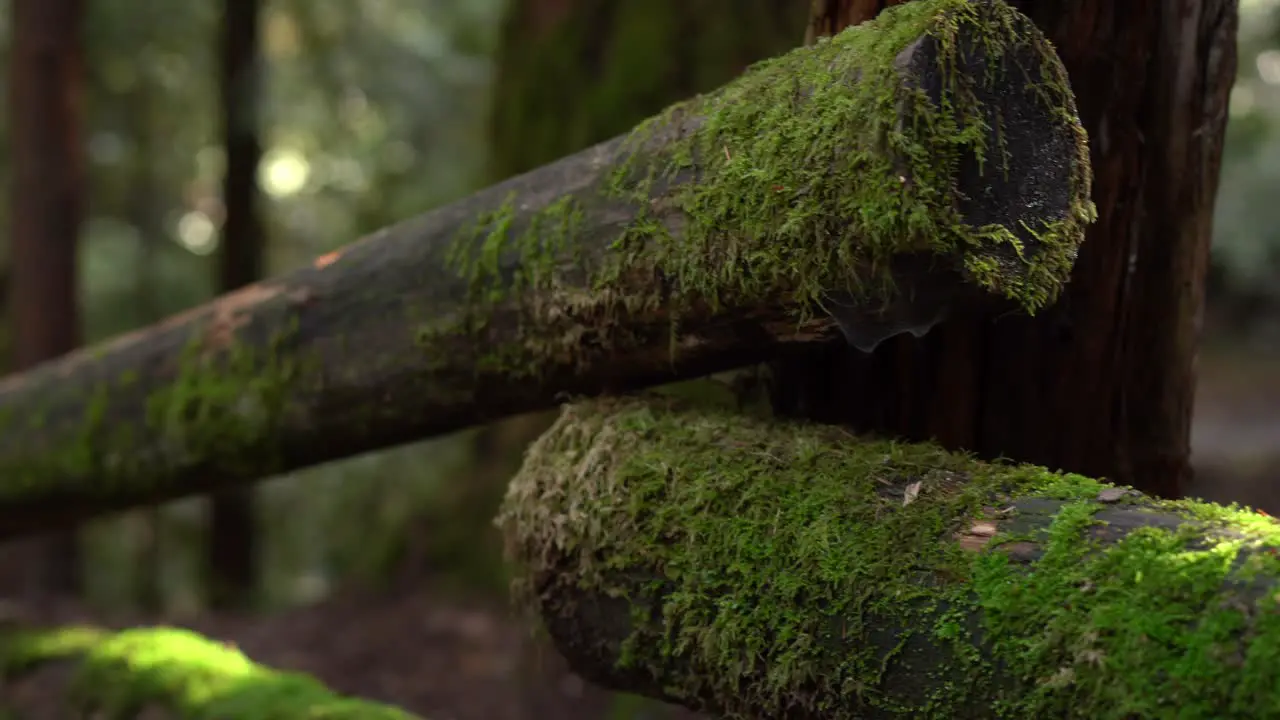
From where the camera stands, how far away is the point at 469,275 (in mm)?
2523

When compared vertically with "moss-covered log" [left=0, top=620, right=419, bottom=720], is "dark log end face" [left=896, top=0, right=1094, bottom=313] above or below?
above

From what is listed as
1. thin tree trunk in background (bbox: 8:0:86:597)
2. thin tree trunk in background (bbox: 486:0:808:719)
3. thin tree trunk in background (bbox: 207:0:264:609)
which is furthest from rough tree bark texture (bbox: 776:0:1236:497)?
thin tree trunk in background (bbox: 207:0:264:609)

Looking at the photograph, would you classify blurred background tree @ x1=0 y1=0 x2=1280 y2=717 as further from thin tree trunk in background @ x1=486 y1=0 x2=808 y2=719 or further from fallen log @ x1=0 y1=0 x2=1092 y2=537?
fallen log @ x1=0 y1=0 x2=1092 y2=537

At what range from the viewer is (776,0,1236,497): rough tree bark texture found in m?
2.20

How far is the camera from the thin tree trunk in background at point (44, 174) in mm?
7121

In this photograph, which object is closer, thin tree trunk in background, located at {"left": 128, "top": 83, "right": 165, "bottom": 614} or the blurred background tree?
the blurred background tree

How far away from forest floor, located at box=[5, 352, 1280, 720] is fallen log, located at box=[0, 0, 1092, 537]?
1.66 m

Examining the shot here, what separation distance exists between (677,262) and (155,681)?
9.07ft

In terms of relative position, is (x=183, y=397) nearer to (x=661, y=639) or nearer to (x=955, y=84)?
(x=661, y=639)

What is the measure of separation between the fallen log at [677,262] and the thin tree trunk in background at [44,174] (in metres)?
4.62

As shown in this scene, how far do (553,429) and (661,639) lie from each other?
63cm

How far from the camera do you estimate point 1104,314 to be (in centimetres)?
229

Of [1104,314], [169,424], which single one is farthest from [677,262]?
[169,424]

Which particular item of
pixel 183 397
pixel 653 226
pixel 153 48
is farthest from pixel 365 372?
pixel 153 48
